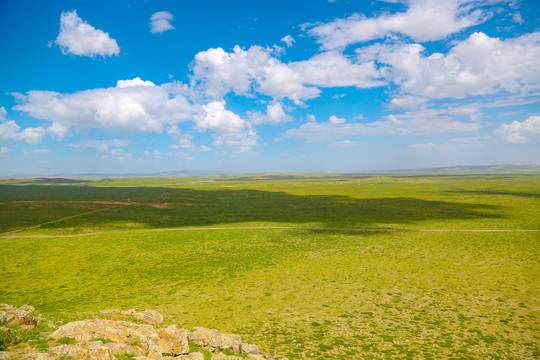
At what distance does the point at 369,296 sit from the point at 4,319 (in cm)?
2924

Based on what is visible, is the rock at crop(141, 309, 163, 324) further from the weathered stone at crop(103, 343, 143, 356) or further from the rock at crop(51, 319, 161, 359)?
the weathered stone at crop(103, 343, 143, 356)

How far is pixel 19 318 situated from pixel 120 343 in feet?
22.7

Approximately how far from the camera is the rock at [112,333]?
46.1ft

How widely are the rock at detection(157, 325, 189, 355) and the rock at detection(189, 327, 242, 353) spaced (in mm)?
748

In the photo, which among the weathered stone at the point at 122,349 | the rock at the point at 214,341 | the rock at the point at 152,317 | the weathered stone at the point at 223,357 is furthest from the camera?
the rock at the point at 152,317

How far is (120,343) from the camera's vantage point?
13.7m

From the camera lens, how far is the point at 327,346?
61.5ft

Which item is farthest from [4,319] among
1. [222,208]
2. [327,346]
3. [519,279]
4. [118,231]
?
[222,208]

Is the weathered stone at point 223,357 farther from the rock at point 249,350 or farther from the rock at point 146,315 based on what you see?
A: the rock at point 146,315

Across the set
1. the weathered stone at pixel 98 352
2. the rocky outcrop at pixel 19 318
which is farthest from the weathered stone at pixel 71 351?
the rocky outcrop at pixel 19 318

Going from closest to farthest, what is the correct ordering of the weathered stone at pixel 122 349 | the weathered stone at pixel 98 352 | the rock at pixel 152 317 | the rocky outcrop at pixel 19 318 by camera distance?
the weathered stone at pixel 98 352
the weathered stone at pixel 122 349
the rocky outcrop at pixel 19 318
the rock at pixel 152 317

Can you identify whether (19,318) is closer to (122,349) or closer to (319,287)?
(122,349)

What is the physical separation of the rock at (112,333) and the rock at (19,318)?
9.30 feet

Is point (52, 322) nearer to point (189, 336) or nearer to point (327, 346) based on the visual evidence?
point (189, 336)
